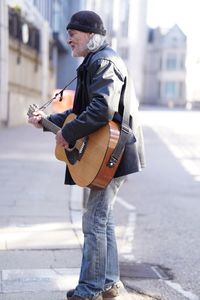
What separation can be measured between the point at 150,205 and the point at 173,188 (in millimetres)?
1704

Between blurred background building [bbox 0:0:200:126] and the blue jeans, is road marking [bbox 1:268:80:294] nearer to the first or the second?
→ the blue jeans

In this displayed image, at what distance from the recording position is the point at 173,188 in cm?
955

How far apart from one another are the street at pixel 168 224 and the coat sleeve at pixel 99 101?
1.58m

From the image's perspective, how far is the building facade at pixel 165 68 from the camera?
286 feet

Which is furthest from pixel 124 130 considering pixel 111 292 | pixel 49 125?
pixel 111 292

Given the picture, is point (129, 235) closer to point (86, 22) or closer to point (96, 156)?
point (96, 156)

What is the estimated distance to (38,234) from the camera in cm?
569

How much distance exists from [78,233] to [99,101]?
2706 millimetres

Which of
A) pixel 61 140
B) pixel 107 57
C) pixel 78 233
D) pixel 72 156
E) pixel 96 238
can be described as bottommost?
pixel 78 233

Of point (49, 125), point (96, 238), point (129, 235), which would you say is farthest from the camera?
point (129, 235)

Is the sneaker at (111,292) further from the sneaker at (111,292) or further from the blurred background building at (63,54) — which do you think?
the blurred background building at (63,54)

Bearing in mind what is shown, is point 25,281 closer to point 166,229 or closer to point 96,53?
point 96,53

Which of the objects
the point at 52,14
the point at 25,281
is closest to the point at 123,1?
the point at 52,14

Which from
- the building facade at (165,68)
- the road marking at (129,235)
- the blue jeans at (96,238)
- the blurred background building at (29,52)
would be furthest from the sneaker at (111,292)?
the building facade at (165,68)
